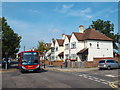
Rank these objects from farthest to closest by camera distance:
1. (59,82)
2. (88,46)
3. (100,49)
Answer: (100,49) < (88,46) < (59,82)

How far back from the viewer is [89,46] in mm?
41125

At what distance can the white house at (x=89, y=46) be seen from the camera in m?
40.8

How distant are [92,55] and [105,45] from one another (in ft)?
16.2

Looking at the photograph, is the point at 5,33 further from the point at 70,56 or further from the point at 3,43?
the point at 70,56

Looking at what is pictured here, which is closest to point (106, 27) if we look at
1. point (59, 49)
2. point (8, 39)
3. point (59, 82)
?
point (59, 49)

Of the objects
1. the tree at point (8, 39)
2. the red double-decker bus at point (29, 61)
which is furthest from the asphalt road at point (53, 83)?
the tree at point (8, 39)

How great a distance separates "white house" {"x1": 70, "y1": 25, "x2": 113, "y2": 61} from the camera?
134ft

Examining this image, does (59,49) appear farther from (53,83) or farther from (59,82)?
(53,83)

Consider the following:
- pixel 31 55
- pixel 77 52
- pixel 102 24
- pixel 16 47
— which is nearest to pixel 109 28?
pixel 102 24

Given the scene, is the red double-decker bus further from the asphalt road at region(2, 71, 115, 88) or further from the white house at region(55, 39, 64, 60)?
the white house at region(55, 39, 64, 60)

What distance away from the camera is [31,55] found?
22469mm

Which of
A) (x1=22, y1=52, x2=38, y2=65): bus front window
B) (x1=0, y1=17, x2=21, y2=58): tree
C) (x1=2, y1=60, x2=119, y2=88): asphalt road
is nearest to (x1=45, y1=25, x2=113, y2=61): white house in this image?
(x1=0, y1=17, x2=21, y2=58): tree

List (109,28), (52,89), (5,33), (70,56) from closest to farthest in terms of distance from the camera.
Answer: (52,89)
(5,33)
(70,56)
(109,28)

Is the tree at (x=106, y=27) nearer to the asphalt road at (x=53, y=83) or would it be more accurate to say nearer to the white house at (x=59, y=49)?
the white house at (x=59, y=49)
